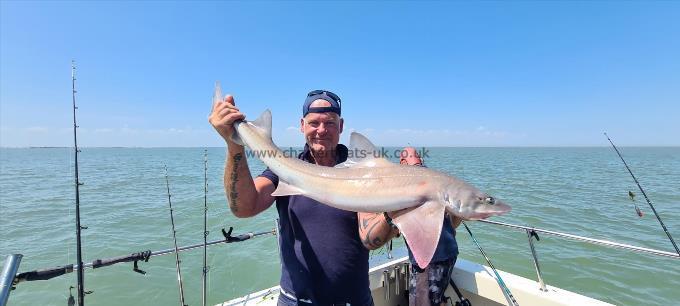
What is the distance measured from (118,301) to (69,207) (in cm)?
1526

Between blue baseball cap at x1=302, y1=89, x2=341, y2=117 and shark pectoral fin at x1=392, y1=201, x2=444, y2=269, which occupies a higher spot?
blue baseball cap at x1=302, y1=89, x2=341, y2=117

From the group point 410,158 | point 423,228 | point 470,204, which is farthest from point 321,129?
point 410,158

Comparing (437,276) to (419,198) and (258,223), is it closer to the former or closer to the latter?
(419,198)

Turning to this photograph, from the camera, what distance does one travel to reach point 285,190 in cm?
274

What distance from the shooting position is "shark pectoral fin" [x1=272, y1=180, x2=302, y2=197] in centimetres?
269

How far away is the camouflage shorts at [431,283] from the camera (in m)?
4.81

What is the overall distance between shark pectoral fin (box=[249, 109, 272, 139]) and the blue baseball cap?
0.34m

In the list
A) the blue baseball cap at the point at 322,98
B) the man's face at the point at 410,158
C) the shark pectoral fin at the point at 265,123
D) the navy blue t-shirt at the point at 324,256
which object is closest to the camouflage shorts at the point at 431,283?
the man's face at the point at 410,158

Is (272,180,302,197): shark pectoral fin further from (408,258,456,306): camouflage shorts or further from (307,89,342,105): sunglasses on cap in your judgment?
(408,258,456,306): camouflage shorts

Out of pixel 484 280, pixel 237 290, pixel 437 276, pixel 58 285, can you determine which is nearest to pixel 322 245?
pixel 437 276

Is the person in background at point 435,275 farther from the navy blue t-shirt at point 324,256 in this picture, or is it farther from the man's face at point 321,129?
the navy blue t-shirt at point 324,256

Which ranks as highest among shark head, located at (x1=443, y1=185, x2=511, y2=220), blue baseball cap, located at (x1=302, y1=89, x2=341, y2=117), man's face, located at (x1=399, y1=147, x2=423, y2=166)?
blue baseball cap, located at (x1=302, y1=89, x2=341, y2=117)

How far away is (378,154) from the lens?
9.32 feet

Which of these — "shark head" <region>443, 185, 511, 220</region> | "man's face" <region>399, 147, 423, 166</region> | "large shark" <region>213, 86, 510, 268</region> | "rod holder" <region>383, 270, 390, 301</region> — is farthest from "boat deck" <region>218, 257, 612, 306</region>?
"shark head" <region>443, 185, 511, 220</region>
